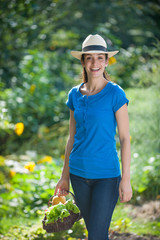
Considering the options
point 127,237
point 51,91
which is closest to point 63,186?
point 127,237

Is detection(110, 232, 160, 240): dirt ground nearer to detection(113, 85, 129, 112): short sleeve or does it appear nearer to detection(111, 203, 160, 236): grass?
detection(111, 203, 160, 236): grass

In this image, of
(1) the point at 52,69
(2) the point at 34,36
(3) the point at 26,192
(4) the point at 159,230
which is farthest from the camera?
(1) the point at 52,69

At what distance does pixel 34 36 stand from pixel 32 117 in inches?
52.7

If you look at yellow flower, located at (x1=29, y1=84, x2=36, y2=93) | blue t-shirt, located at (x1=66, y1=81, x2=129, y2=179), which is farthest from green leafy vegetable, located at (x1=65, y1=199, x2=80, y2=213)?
yellow flower, located at (x1=29, y1=84, x2=36, y2=93)

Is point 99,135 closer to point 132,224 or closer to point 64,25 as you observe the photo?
point 132,224

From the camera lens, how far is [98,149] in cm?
203

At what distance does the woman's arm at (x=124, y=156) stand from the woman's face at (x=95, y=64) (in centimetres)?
29

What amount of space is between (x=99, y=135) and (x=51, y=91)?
159 inches

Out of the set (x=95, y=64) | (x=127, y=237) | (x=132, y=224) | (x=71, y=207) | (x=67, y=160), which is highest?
(x=95, y=64)

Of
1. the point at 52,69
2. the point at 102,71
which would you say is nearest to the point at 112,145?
the point at 102,71

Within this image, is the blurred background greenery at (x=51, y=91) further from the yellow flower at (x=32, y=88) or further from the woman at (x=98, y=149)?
the woman at (x=98, y=149)

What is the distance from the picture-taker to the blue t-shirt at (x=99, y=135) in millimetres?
2014

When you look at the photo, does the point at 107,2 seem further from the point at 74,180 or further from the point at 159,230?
the point at 74,180

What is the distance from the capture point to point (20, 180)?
4.09m
